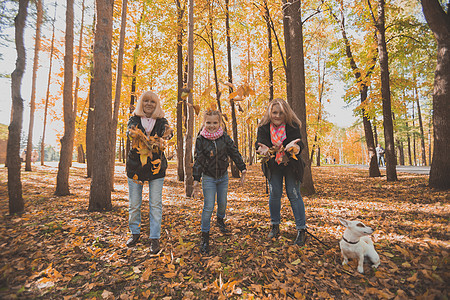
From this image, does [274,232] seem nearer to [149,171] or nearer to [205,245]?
[205,245]

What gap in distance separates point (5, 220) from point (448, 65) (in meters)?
8.77

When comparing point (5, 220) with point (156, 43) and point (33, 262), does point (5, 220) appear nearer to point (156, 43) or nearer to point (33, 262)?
point (33, 262)

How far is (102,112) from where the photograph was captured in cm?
445

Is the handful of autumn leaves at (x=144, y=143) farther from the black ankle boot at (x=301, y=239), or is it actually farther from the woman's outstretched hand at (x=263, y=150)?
the black ankle boot at (x=301, y=239)

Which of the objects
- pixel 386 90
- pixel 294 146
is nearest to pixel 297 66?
pixel 294 146

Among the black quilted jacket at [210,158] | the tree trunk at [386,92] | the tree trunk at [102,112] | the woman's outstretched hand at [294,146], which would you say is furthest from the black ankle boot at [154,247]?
the tree trunk at [386,92]

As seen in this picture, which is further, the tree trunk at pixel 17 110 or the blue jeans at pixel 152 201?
the blue jeans at pixel 152 201

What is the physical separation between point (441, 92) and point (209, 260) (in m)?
7.06

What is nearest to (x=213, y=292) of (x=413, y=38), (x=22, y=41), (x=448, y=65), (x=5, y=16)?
(x=22, y=41)

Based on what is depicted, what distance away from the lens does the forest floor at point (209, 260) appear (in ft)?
6.22

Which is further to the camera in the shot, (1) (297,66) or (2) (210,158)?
(1) (297,66)

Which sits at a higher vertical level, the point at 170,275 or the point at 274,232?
the point at 274,232

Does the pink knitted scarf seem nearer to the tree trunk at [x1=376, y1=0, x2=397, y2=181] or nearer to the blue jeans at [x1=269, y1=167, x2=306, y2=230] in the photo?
the blue jeans at [x1=269, y1=167, x2=306, y2=230]

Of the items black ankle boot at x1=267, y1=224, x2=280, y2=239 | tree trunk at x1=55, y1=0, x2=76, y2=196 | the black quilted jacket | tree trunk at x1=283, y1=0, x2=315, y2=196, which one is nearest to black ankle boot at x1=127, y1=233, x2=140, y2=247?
the black quilted jacket
